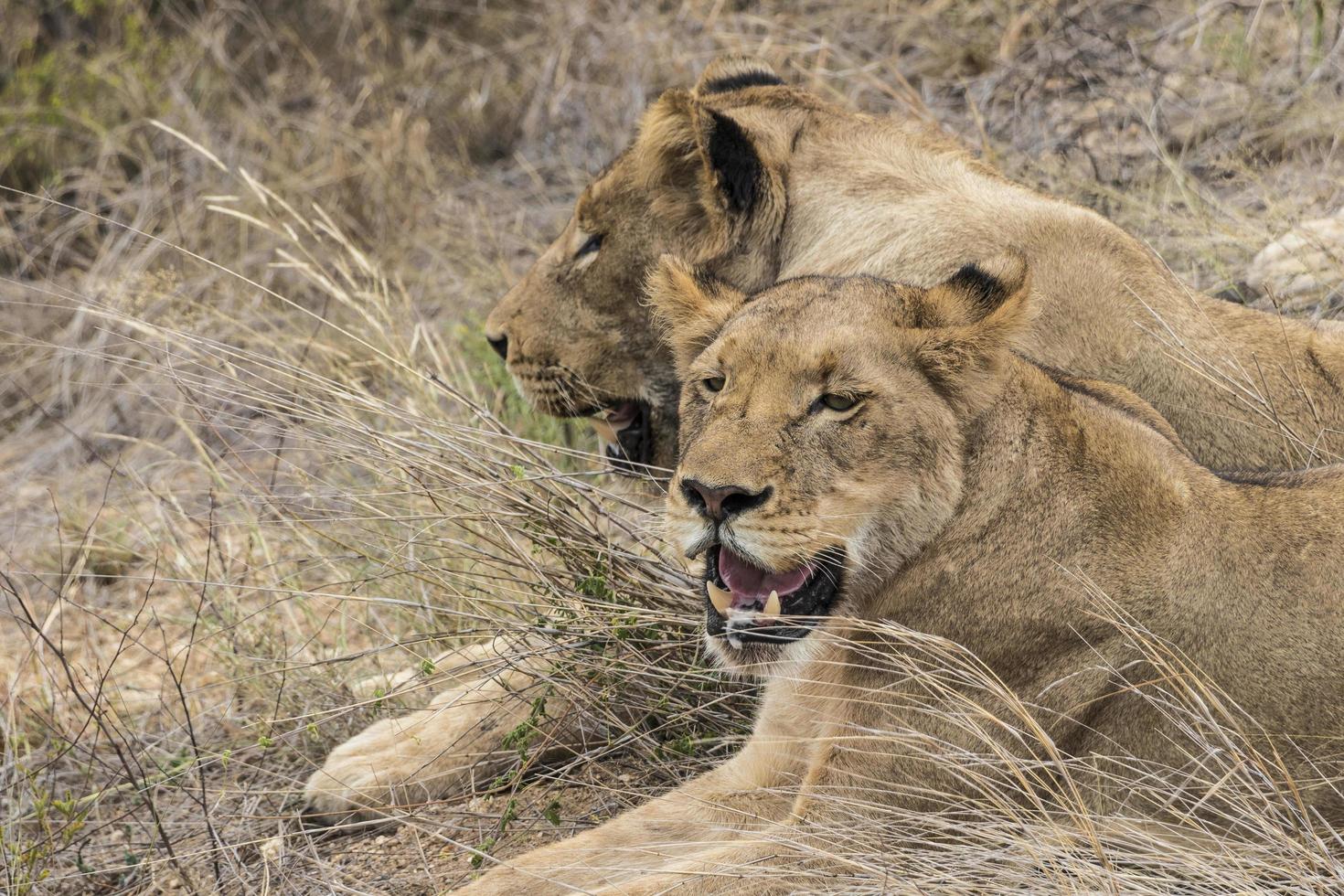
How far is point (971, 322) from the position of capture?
117 inches

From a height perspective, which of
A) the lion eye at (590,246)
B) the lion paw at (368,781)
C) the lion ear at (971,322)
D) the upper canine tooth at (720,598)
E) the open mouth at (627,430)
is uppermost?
the lion ear at (971,322)

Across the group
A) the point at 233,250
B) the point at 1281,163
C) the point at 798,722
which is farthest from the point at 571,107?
the point at 798,722

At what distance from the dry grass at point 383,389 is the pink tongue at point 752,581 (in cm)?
32

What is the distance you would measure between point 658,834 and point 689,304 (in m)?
1.16

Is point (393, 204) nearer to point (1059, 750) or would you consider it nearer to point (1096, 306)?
point (1096, 306)

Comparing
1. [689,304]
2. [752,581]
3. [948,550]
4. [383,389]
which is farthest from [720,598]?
[383,389]

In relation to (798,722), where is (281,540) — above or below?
below

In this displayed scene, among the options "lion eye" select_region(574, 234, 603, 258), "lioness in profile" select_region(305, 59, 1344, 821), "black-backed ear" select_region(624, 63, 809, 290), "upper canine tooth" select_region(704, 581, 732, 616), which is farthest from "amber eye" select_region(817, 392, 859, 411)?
"lion eye" select_region(574, 234, 603, 258)

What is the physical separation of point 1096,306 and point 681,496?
1454mm

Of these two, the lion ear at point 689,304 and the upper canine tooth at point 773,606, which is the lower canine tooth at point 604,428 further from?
the upper canine tooth at point 773,606

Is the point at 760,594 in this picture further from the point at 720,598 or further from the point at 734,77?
the point at 734,77

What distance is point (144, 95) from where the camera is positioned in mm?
9117

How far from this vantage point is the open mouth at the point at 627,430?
15.0 ft

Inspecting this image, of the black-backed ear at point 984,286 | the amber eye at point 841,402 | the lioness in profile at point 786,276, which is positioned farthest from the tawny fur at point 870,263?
the amber eye at point 841,402
